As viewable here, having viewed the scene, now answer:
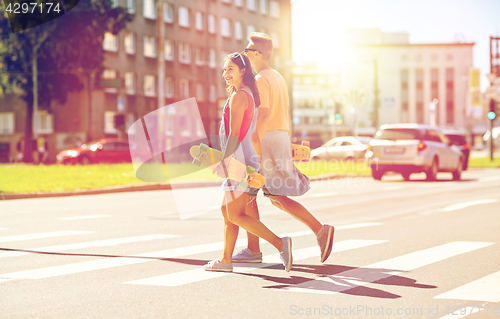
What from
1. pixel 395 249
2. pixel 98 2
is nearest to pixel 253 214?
pixel 395 249

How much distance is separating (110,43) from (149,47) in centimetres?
450

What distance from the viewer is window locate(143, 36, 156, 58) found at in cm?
5428

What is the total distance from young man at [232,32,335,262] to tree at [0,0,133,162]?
39.9 meters

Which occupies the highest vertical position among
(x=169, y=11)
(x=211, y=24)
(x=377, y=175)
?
(x=169, y=11)

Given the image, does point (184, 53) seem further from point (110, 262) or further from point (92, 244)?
point (110, 262)

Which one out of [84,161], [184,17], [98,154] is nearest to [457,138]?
[98,154]

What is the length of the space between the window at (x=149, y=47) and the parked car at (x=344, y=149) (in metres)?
18.9

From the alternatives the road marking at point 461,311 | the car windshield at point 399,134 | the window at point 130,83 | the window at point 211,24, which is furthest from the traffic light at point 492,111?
the road marking at point 461,311

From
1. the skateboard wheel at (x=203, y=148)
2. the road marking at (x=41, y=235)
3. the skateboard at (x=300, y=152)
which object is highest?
the skateboard wheel at (x=203, y=148)

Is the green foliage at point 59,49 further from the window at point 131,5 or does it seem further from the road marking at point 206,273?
the road marking at point 206,273

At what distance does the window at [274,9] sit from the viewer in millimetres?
70750

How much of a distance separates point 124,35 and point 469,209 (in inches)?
1627

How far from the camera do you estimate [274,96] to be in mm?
6496

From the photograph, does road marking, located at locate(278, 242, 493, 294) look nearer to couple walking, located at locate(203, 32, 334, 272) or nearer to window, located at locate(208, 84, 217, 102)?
couple walking, located at locate(203, 32, 334, 272)
